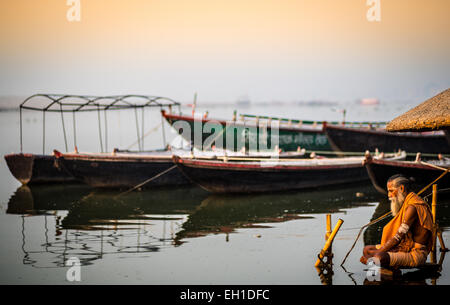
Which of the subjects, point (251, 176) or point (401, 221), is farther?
point (251, 176)

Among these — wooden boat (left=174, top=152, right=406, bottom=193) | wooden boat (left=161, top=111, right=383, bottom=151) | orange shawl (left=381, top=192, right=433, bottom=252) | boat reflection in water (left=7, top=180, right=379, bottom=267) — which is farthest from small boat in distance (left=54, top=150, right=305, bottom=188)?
orange shawl (left=381, top=192, right=433, bottom=252)

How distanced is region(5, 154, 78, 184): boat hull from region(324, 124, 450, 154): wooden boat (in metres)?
9.20

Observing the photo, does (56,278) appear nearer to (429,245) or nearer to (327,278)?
(327,278)

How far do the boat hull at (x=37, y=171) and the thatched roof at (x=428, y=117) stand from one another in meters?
11.4

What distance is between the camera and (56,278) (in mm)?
8180

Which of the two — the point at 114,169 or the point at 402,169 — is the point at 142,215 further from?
the point at 402,169

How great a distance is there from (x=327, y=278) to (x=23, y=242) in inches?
236

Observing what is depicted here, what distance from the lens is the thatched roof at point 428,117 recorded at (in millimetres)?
7637

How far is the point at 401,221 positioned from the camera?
6.64 metres

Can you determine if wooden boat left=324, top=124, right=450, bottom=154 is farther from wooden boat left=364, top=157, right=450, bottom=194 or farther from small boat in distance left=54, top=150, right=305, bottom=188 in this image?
wooden boat left=364, top=157, right=450, bottom=194

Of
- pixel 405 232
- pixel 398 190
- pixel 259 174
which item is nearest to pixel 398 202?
pixel 398 190

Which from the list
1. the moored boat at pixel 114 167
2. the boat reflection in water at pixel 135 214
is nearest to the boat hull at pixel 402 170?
the boat reflection in water at pixel 135 214

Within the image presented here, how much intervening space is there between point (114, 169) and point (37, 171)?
298 centimetres
